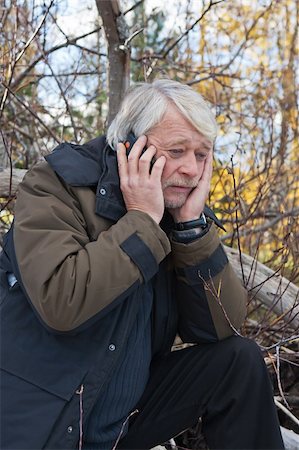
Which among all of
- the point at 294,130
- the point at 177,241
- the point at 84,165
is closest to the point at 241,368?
the point at 177,241

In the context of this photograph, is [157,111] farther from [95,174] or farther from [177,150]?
[95,174]

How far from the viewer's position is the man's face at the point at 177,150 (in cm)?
221

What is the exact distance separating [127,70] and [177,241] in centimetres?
170

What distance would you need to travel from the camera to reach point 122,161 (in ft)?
7.05

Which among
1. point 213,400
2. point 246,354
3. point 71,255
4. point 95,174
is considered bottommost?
point 213,400

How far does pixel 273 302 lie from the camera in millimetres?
3223

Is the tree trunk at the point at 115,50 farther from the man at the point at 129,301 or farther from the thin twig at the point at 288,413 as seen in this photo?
the thin twig at the point at 288,413

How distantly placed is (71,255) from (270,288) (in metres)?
1.74

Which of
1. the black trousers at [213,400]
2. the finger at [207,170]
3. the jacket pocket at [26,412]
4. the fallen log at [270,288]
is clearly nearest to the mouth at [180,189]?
the finger at [207,170]

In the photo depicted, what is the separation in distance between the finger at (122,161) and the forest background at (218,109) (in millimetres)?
820

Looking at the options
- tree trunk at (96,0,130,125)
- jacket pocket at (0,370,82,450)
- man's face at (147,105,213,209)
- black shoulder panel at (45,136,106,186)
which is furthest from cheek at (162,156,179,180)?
tree trunk at (96,0,130,125)

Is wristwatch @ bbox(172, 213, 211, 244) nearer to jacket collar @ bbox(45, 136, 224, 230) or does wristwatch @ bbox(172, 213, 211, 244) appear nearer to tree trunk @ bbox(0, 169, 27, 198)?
jacket collar @ bbox(45, 136, 224, 230)

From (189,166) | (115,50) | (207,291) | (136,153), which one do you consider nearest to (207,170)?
(189,166)

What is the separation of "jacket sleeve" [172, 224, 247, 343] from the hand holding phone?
0.23 meters
